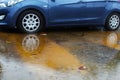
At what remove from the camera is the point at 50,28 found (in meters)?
11.8

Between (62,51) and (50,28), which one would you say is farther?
(50,28)

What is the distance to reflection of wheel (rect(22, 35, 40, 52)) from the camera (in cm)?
922

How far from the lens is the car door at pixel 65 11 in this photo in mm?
11125

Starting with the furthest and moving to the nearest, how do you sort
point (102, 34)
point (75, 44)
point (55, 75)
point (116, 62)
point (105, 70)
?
1. point (102, 34)
2. point (75, 44)
3. point (116, 62)
4. point (105, 70)
5. point (55, 75)

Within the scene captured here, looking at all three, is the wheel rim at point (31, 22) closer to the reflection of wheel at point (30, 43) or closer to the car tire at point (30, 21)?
the car tire at point (30, 21)

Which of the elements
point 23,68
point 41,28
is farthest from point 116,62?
point 41,28

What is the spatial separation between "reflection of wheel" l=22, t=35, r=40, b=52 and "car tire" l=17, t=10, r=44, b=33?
417mm

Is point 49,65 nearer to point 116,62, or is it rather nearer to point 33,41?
point 116,62

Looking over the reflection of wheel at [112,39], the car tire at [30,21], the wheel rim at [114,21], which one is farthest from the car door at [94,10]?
the car tire at [30,21]

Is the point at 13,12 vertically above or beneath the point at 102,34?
above

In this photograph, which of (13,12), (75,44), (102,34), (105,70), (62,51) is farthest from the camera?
(102,34)

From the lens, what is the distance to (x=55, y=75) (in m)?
7.12

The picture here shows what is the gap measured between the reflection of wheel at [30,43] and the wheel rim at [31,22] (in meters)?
0.42

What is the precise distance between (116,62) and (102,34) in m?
3.39
